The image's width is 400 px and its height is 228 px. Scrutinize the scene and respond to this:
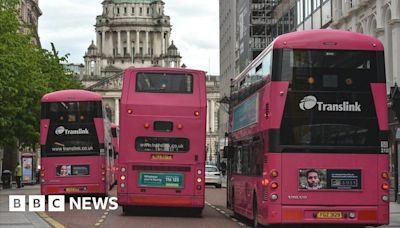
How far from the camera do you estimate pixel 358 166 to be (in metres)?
17.7

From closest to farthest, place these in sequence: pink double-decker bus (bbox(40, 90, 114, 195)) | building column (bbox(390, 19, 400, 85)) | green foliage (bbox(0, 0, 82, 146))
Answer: pink double-decker bus (bbox(40, 90, 114, 195))
building column (bbox(390, 19, 400, 85))
green foliage (bbox(0, 0, 82, 146))

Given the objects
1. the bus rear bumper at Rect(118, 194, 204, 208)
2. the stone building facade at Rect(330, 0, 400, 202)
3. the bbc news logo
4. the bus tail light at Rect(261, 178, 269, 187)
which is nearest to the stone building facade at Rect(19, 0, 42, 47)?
the stone building facade at Rect(330, 0, 400, 202)

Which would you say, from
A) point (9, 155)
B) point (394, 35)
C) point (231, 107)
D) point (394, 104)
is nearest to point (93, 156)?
point (231, 107)

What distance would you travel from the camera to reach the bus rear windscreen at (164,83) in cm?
2516

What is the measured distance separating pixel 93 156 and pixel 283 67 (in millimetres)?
16689

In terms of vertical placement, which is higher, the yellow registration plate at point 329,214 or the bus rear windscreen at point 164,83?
the bus rear windscreen at point 164,83

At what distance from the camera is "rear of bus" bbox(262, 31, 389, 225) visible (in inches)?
690

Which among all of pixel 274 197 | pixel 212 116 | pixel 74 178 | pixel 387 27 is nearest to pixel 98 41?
pixel 212 116

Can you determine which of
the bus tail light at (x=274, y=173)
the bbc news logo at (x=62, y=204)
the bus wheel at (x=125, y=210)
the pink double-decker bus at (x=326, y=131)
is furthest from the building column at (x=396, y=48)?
the bus tail light at (x=274, y=173)

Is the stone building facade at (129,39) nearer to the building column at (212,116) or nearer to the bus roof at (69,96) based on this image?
the building column at (212,116)

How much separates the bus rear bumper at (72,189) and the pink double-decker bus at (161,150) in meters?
8.26

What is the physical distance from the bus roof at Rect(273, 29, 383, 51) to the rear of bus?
20 mm

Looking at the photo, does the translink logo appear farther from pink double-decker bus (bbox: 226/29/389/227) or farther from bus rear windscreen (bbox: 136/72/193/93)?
bus rear windscreen (bbox: 136/72/193/93)

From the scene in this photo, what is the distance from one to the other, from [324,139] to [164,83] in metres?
8.54
